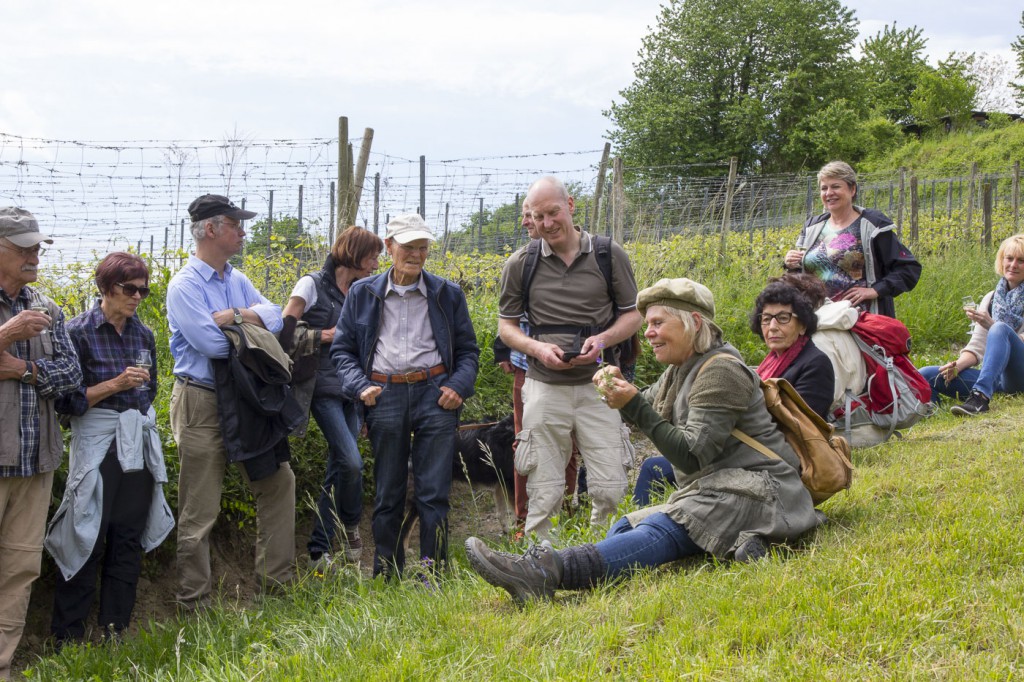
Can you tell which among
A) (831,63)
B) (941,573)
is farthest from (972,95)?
(941,573)

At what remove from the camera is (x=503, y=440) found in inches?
237

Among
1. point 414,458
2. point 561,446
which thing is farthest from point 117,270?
point 561,446

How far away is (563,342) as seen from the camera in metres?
4.89

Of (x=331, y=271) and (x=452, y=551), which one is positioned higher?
(x=331, y=271)

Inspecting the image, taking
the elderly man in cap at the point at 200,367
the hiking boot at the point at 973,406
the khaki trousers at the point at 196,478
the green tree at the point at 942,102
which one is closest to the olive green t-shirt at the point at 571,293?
the elderly man in cap at the point at 200,367

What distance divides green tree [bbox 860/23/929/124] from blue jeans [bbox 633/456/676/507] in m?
44.9

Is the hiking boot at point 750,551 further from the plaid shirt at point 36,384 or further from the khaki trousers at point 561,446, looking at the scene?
the plaid shirt at point 36,384

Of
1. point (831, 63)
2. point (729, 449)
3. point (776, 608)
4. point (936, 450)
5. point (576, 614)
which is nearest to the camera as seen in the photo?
point (776, 608)

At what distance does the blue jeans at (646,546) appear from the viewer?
3643 mm

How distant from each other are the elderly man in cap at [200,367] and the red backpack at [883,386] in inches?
144

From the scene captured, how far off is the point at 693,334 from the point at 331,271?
2.50 metres

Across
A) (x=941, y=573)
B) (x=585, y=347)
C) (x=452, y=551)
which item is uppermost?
(x=585, y=347)

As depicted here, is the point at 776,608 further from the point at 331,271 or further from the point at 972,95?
the point at 972,95

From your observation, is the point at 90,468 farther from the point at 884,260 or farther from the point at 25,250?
the point at 884,260
